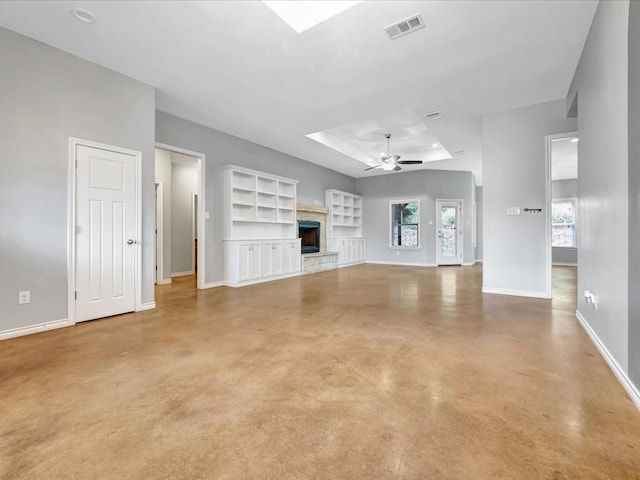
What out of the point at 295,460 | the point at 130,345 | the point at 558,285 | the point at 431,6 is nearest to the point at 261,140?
the point at 431,6

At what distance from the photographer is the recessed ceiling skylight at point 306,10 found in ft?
8.79

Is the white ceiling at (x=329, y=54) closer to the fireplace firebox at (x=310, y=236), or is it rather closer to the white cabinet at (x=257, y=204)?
the white cabinet at (x=257, y=204)

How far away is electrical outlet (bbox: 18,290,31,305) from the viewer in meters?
2.95

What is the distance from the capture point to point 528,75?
12.4 feet

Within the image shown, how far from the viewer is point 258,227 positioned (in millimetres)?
6867

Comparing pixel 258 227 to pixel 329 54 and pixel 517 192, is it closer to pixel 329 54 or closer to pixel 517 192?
pixel 329 54

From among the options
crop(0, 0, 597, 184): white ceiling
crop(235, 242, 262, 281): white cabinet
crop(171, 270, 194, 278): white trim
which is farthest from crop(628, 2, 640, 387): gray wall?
crop(171, 270, 194, 278): white trim

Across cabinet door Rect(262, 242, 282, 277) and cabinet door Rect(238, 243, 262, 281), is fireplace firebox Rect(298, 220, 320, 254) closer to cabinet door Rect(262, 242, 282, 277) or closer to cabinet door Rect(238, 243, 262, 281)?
cabinet door Rect(262, 242, 282, 277)

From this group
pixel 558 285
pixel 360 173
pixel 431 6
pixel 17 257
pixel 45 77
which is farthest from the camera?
pixel 360 173

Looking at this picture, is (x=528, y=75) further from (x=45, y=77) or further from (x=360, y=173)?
(x=360, y=173)

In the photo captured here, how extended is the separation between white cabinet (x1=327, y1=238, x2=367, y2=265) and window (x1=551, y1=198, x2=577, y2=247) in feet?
20.8

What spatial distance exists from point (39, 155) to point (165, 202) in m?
3.31

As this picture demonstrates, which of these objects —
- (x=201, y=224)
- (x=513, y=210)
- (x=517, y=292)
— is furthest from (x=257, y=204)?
(x=517, y=292)

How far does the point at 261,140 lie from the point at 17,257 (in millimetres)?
4570
